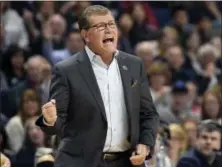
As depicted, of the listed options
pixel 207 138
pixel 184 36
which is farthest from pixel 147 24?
pixel 207 138

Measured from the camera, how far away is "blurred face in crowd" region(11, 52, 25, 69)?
9.99 meters

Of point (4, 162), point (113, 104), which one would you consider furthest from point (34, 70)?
point (113, 104)

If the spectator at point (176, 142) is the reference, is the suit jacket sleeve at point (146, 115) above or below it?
above

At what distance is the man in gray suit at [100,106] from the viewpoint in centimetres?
479

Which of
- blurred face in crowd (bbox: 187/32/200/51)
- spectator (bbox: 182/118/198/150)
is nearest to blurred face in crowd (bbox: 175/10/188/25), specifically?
blurred face in crowd (bbox: 187/32/200/51)

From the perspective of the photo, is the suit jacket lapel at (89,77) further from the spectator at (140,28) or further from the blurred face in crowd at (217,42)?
the blurred face in crowd at (217,42)

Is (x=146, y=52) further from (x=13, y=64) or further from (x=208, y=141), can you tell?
(x=208, y=141)

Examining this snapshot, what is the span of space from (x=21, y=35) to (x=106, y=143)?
610 centimetres

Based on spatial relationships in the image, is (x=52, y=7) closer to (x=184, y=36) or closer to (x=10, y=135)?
(x=184, y=36)

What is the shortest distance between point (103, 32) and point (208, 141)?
287 centimetres

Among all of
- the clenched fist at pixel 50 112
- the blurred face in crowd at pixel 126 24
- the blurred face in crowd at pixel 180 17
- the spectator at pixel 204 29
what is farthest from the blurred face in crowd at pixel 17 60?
the clenched fist at pixel 50 112

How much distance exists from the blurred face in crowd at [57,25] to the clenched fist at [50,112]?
6155 millimetres

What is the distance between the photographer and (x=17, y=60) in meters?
10.0

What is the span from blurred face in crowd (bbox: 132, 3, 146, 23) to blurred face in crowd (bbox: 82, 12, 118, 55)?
7.06m
